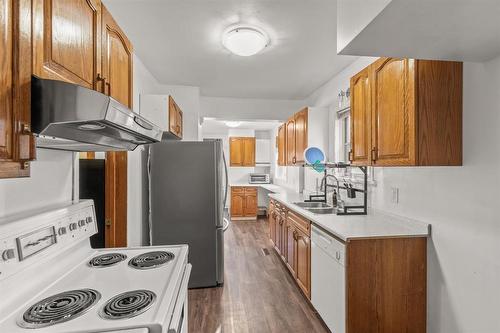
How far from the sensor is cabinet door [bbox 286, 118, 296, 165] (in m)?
4.14

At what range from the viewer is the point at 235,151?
7.23m

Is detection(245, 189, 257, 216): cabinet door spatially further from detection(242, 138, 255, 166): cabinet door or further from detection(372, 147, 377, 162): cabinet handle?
detection(372, 147, 377, 162): cabinet handle

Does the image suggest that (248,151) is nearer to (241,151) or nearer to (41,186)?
(241,151)

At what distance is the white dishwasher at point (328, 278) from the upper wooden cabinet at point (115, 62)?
175 centimetres

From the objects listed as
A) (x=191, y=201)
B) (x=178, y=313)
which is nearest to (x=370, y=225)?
(x=178, y=313)

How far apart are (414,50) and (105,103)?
4.42 ft

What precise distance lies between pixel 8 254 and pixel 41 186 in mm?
429

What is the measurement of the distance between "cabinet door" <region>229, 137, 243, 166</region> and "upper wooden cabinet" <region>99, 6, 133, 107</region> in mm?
5492

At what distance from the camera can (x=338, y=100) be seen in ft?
11.1

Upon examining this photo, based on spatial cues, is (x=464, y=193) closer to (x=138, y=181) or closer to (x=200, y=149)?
(x=200, y=149)

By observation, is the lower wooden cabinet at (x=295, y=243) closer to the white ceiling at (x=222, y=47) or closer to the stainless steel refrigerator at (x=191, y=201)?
the stainless steel refrigerator at (x=191, y=201)

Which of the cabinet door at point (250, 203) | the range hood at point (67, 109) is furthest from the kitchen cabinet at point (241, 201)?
the range hood at point (67, 109)

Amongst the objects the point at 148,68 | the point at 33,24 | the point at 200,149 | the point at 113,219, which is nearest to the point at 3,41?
the point at 33,24

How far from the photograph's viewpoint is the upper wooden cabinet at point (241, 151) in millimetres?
7207
